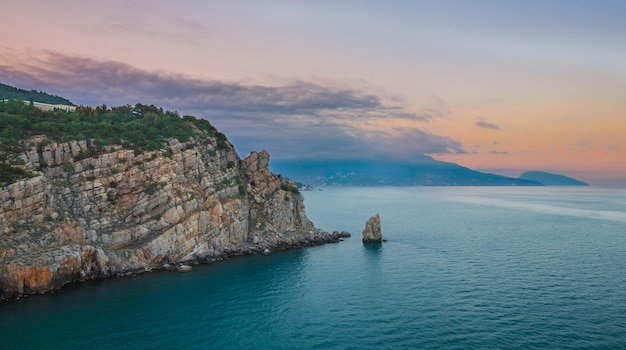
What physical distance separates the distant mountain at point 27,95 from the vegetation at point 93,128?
5834 cm

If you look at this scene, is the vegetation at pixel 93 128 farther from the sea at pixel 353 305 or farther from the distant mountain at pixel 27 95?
the distant mountain at pixel 27 95

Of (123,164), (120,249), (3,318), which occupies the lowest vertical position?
(3,318)

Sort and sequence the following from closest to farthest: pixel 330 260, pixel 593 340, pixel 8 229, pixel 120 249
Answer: pixel 593 340
pixel 8 229
pixel 120 249
pixel 330 260

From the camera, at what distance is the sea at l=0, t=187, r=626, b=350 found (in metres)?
45.8

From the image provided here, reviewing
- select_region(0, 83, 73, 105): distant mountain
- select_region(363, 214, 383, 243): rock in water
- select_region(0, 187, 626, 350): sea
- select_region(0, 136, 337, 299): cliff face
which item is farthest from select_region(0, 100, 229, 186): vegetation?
select_region(0, 83, 73, 105): distant mountain

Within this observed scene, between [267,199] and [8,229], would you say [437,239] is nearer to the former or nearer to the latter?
[267,199]

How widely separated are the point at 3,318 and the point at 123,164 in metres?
37.0

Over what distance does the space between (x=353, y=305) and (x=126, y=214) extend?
4794 cm

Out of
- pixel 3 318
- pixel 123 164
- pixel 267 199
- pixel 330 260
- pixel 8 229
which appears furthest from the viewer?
pixel 267 199

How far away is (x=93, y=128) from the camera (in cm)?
8762

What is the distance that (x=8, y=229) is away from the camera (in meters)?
61.4

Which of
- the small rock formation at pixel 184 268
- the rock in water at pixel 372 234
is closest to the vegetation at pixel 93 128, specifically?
the small rock formation at pixel 184 268

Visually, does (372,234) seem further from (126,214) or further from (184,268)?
(126,214)

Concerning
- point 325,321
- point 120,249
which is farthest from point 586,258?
point 120,249
